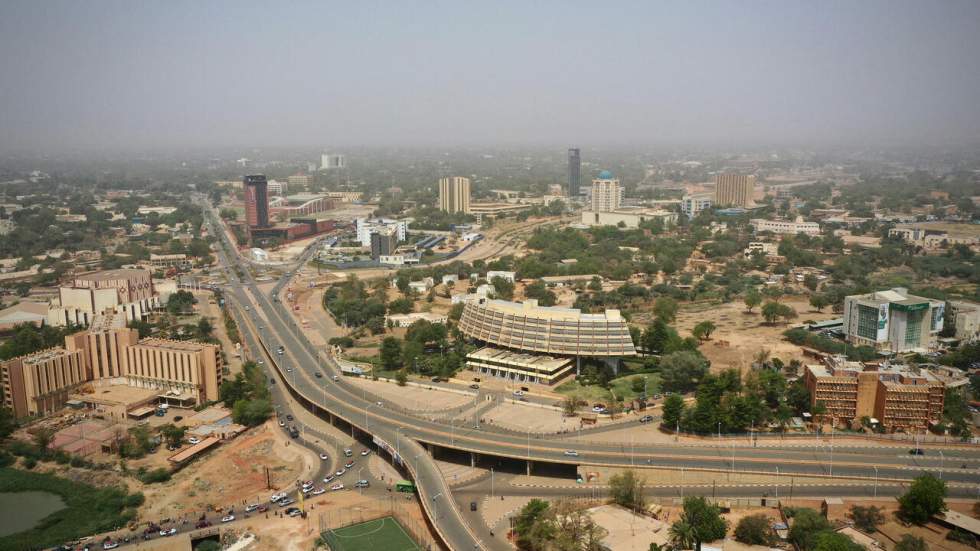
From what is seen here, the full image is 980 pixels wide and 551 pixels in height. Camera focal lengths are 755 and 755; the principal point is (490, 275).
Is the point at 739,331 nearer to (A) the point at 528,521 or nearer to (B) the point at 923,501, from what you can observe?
(B) the point at 923,501

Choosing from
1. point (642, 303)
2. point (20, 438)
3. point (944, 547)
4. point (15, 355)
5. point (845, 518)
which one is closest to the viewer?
point (944, 547)

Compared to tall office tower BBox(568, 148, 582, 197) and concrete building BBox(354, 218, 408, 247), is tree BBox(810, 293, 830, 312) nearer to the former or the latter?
concrete building BBox(354, 218, 408, 247)

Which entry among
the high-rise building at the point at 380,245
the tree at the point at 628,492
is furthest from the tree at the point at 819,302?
the high-rise building at the point at 380,245

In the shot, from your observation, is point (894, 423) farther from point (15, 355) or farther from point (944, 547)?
point (15, 355)

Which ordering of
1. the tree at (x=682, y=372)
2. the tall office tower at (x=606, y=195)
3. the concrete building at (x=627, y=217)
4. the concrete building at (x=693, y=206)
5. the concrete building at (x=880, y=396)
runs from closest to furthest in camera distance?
the concrete building at (x=880, y=396)
the tree at (x=682, y=372)
the concrete building at (x=627, y=217)
the tall office tower at (x=606, y=195)
the concrete building at (x=693, y=206)

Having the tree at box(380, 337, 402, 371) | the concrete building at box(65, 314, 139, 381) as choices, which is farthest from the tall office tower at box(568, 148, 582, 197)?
the concrete building at box(65, 314, 139, 381)

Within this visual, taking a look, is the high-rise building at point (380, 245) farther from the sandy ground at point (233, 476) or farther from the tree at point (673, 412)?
the tree at point (673, 412)

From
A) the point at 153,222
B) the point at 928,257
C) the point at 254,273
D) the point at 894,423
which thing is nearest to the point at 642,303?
the point at 894,423
